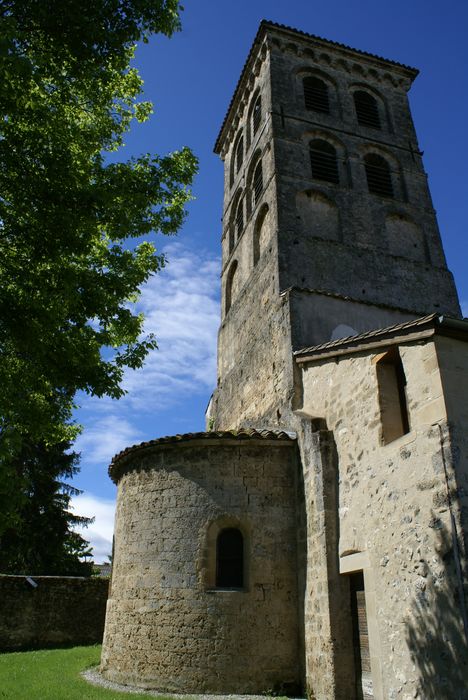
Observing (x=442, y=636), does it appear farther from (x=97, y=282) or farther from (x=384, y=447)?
(x=97, y=282)

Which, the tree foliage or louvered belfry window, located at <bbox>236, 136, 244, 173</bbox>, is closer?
the tree foliage

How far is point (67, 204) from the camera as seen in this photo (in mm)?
6812

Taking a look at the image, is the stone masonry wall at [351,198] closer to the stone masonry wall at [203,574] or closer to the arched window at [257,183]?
the arched window at [257,183]

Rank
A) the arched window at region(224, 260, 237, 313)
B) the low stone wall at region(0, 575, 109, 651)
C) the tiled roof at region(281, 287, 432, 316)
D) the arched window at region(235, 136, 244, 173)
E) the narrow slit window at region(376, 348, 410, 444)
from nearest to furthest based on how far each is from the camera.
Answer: the narrow slit window at region(376, 348, 410, 444) < the tiled roof at region(281, 287, 432, 316) < the low stone wall at region(0, 575, 109, 651) < the arched window at region(224, 260, 237, 313) < the arched window at region(235, 136, 244, 173)

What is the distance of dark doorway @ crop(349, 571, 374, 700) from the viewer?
7.70 m

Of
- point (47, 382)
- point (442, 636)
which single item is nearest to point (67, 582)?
point (47, 382)

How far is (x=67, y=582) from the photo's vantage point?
643 inches

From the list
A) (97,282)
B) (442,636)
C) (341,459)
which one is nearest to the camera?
(442,636)

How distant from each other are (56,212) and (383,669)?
7159 mm

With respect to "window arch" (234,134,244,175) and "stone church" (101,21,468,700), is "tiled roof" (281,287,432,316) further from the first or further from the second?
"window arch" (234,134,244,175)

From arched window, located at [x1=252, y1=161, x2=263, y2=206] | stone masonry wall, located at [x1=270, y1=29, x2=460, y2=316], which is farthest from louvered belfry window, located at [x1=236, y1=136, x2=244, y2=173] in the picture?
stone masonry wall, located at [x1=270, y1=29, x2=460, y2=316]

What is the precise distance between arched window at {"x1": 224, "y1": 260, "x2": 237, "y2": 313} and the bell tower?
5 cm

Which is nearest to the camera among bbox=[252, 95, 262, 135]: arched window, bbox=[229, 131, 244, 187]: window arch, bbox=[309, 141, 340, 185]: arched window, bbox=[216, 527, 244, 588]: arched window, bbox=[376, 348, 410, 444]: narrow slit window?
bbox=[376, 348, 410, 444]: narrow slit window

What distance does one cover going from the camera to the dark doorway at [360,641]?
770 cm
